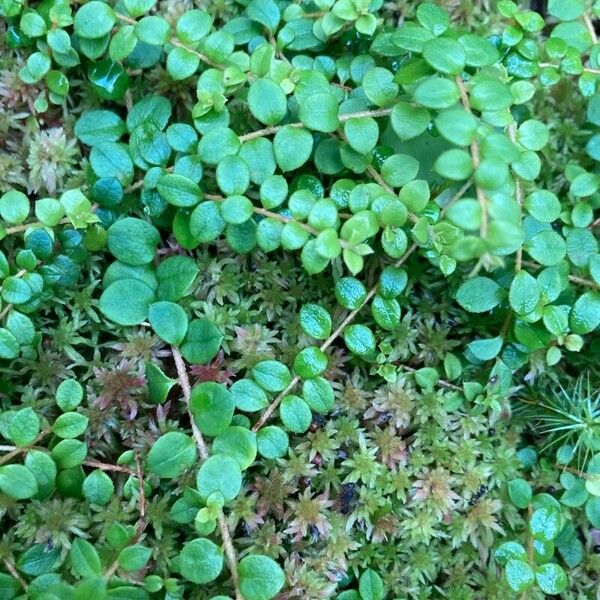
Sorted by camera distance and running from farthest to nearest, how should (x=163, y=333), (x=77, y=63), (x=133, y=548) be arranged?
(x=77, y=63) → (x=163, y=333) → (x=133, y=548)

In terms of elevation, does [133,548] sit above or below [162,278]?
below

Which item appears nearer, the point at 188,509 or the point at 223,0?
the point at 188,509

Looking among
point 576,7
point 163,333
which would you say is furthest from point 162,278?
point 576,7

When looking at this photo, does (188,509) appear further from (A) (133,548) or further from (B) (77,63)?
(B) (77,63)

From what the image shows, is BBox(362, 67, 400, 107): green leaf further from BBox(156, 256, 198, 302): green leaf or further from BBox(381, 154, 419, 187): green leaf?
BBox(156, 256, 198, 302): green leaf

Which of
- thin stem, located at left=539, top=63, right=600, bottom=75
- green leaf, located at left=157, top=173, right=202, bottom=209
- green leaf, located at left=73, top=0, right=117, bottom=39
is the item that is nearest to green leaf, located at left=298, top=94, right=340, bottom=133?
green leaf, located at left=157, top=173, right=202, bottom=209

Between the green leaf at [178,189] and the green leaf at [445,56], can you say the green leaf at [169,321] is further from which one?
the green leaf at [445,56]
